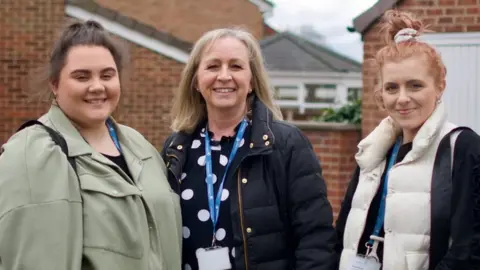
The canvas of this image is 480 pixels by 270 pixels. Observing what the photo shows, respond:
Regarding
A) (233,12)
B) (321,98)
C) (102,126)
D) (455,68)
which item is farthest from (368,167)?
(321,98)

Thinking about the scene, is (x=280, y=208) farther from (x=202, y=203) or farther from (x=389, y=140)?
(x=389, y=140)

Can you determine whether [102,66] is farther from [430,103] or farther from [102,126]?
[430,103]

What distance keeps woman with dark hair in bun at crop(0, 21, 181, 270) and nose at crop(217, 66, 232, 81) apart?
46 cm

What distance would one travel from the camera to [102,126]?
3.32 metres

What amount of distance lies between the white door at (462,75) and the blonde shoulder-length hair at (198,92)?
408 cm

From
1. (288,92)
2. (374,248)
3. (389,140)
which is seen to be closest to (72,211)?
(374,248)

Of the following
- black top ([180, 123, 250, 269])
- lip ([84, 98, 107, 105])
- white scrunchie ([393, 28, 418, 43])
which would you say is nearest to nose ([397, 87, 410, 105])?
white scrunchie ([393, 28, 418, 43])

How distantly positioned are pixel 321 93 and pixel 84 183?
74.3ft

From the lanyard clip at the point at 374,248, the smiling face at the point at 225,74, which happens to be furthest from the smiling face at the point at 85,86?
the lanyard clip at the point at 374,248

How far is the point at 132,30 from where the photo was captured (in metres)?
10.2

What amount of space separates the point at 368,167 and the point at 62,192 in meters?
1.39

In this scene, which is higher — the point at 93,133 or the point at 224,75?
the point at 224,75

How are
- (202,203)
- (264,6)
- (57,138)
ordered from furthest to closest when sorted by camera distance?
(264,6) < (202,203) < (57,138)

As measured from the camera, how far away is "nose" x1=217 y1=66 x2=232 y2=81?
3480 millimetres
